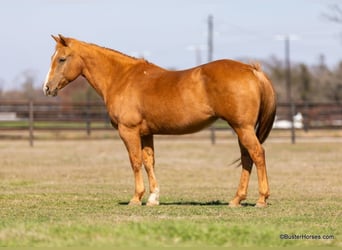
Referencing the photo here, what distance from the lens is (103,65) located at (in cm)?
1417

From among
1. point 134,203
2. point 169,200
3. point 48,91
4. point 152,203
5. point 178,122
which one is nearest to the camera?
point 178,122

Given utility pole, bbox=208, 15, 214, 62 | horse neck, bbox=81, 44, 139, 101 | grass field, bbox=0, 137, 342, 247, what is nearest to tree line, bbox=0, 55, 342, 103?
utility pole, bbox=208, 15, 214, 62

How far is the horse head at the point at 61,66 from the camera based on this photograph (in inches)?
553

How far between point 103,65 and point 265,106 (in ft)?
9.55

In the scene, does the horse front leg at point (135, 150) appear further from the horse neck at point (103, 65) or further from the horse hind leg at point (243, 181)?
the horse hind leg at point (243, 181)

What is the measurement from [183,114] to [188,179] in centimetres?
788

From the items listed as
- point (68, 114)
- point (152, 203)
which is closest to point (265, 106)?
point (152, 203)

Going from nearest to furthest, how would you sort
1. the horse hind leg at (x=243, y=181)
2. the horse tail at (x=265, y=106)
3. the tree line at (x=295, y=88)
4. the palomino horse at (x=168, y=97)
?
the palomino horse at (x=168, y=97) → the horse tail at (x=265, y=106) → the horse hind leg at (x=243, y=181) → the tree line at (x=295, y=88)

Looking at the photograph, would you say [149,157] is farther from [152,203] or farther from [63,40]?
[63,40]

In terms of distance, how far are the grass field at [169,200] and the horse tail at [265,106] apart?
120 centimetres

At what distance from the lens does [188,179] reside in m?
20.7

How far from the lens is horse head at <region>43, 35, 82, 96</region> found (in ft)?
46.1

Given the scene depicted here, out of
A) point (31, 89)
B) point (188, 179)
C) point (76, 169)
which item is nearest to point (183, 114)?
point (188, 179)

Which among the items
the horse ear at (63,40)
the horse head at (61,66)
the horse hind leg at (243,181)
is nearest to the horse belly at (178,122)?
the horse hind leg at (243,181)
